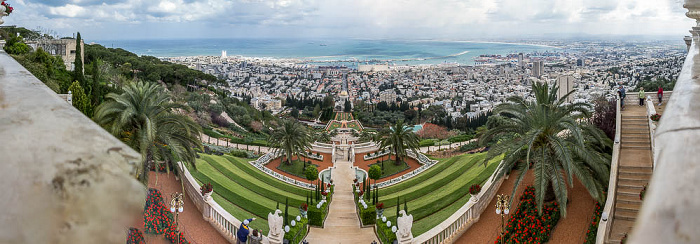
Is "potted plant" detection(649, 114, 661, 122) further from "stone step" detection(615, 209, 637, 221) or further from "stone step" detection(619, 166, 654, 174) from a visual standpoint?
"stone step" detection(615, 209, 637, 221)

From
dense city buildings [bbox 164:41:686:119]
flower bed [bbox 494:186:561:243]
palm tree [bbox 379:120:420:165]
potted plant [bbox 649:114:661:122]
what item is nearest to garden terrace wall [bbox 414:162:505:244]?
flower bed [bbox 494:186:561:243]

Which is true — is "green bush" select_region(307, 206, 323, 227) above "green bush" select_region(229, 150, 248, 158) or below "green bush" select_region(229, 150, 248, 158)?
below

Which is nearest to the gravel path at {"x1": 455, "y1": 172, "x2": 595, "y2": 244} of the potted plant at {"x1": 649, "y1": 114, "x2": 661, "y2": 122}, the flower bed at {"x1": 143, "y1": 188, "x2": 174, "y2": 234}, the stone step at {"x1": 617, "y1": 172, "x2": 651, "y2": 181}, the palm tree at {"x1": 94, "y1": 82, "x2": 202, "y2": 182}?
the stone step at {"x1": 617, "y1": 172, "x2": 651, "y2": 181}

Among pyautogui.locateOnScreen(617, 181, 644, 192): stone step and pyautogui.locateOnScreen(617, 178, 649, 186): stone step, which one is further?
pyautogui.locateOnScreen(617, 178, 649, 186): stone step

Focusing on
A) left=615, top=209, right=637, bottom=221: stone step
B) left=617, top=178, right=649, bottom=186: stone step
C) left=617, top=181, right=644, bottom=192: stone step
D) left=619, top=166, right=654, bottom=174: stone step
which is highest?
left=619, top=166, right=654, bottom=174: stone step

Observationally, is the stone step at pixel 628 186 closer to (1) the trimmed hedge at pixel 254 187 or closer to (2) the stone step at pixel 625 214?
(2) the stone step at pixel 625 214

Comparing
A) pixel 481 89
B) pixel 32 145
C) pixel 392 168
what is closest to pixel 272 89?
pixel 481 89

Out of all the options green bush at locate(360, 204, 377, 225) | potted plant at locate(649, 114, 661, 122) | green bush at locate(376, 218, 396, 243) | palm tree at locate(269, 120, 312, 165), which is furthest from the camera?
palm tree at locate(269, 120, 312, 165)

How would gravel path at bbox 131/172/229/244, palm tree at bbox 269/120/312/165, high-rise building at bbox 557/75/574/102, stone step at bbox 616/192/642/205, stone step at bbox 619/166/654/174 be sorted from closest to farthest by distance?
stone step at bbox 616/192/642/205 < stone step at bbox 619/166/654/174 < gravel path at bbox 131/172/229/244 < palm tree at bbox 269/120/312/165 < high-rise building at bbox 557/75/574/102

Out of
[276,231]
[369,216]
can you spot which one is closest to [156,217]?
[276,231]
